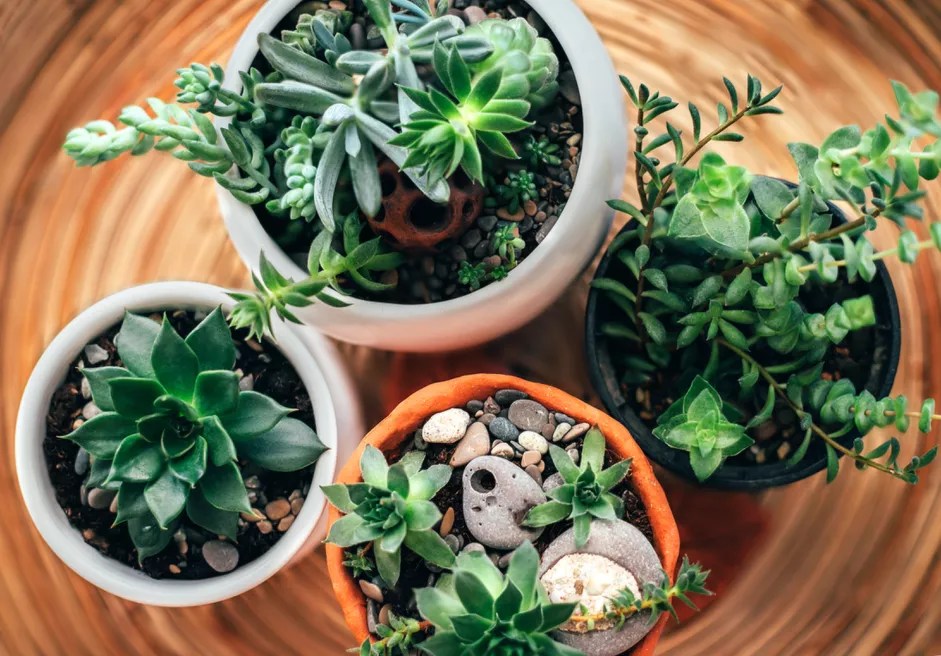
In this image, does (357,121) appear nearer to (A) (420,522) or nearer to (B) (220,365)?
(B) (220,365)

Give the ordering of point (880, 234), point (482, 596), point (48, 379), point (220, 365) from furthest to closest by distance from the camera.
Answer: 1. point (880, 234)
2. point (48, 379)
3. point (220, 365)
4. point (482, 596)

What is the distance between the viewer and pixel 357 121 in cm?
86

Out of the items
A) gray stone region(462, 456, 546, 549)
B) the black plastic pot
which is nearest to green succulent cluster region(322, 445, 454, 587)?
gray stone region(462, 456, 546, 549)

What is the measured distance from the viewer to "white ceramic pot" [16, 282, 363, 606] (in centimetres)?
100

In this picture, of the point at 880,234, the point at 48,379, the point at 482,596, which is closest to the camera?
the point at 482,596

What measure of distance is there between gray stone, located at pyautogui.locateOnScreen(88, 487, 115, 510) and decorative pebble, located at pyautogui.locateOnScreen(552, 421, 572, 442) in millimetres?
475

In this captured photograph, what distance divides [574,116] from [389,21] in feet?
0.75

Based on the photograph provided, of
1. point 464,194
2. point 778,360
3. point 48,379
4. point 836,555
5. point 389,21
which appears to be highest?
point 389,21

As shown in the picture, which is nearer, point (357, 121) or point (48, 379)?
point (357, 121)

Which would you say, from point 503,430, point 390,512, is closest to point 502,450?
point 503,430

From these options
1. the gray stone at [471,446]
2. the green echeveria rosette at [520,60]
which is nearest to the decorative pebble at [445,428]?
the gray stone at [471,446]

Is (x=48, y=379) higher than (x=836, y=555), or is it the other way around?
(x=48, y=379)

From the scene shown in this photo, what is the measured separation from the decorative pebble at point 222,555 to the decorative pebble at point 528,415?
329 millimetres

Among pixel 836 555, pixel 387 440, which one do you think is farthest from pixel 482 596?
pixel 836 555
